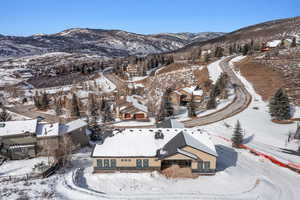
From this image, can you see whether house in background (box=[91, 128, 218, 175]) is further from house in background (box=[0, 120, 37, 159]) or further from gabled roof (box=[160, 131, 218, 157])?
house in background (box=[0, 120, 37, 159])

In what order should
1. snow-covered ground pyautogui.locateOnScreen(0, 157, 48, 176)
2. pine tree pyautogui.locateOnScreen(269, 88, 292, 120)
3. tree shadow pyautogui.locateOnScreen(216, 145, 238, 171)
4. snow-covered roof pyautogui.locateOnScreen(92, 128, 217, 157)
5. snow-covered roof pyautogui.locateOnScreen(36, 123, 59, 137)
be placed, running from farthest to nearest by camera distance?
pine tree pyautogui.locateOnScreen(269, 88, 292, 120)
snow-covered roof pyautogui.locateOnScreen(36, 123, 59, 137)
tree shadow pyautogui.locateOnScreen(216, 145, 238, 171)
snow-covered ground pyautogui.locateOnScreen(0, 157, 48, 176)
snow-covered roof pyautogui.locateOnScreen(92, 128, 217, 157)

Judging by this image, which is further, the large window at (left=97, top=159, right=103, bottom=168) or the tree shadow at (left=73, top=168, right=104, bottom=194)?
the large window at (left=97, top=159, right=103, bottom=168)

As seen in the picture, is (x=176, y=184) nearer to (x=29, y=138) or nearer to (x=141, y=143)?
(x=141, y=143)

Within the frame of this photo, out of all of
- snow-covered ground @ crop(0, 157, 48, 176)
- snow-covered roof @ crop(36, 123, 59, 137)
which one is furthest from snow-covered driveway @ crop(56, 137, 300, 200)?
snow-covered roof @ crop(36, 123, 59, 137)

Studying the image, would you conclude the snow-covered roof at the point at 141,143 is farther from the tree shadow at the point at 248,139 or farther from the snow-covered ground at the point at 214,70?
the snow-covered ground at the point at 214,70

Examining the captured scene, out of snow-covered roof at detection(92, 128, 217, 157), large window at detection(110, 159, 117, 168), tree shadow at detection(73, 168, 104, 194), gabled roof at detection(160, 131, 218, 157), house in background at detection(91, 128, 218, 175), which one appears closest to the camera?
tree shadow at detection(73, 168, 104, 194)

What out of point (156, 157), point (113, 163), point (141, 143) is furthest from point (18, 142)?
point (156, 157)
